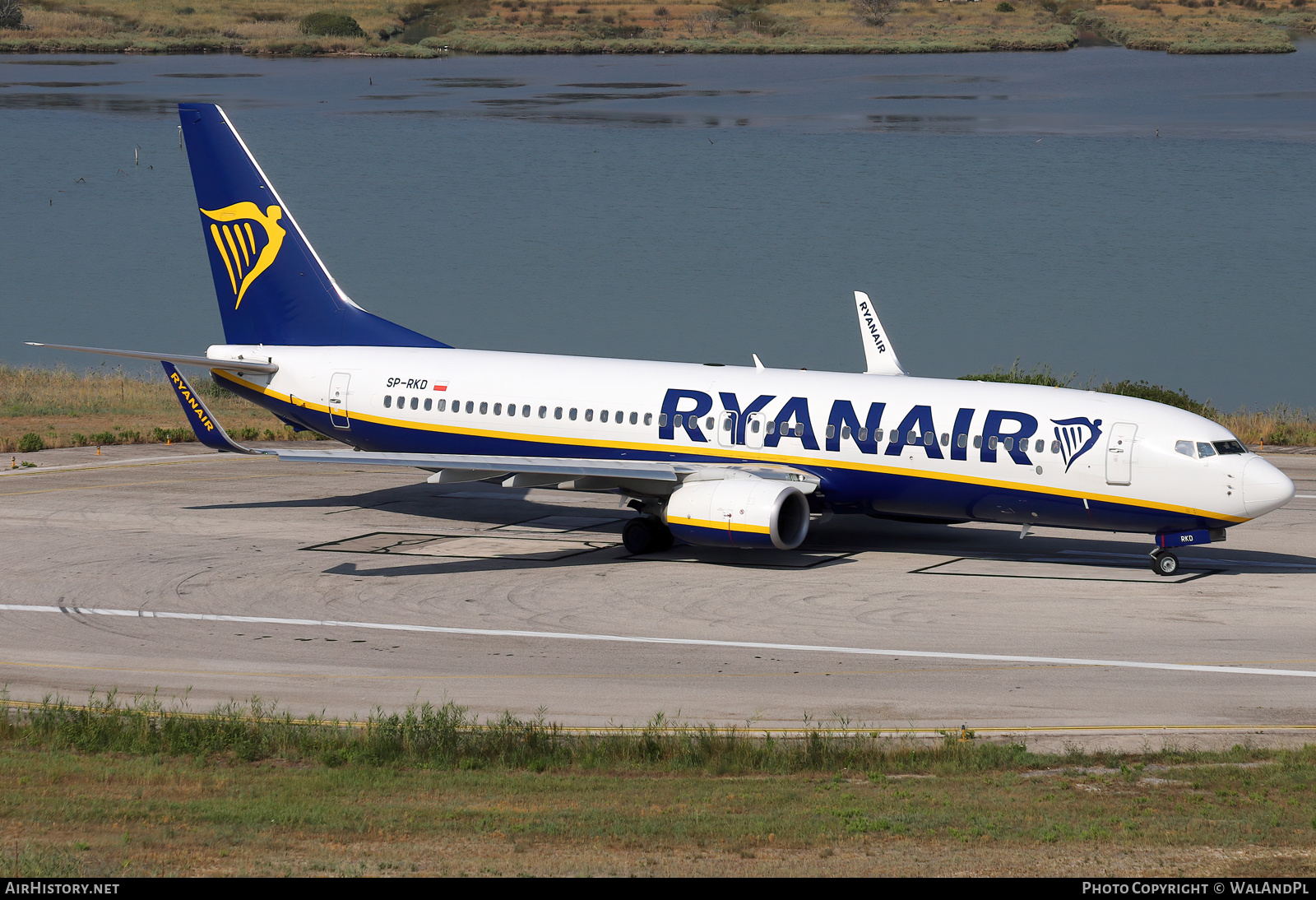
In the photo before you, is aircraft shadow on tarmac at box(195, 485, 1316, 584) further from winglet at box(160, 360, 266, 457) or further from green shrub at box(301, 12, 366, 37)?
green shrub at box(301, 12, 366, 37)

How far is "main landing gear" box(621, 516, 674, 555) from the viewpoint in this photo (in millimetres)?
37719

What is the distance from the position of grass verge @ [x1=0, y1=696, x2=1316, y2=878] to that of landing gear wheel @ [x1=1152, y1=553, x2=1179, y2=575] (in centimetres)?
1288

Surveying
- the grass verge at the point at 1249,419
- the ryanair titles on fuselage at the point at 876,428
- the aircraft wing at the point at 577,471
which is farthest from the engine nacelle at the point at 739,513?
the grass verge at the point at 1249,419

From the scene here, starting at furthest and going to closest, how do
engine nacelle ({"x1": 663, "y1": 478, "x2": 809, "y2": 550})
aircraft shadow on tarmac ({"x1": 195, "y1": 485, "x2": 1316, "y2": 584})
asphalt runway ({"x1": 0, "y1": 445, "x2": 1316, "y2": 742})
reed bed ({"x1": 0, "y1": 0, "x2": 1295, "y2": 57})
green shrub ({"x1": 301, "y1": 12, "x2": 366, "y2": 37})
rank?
reed bed ({"x1": 0, "y1": 0, "x2": 1295, "y2": 57}), green shrub ({"x1": 301, "y1": 12, "x2": 366, "y2": 37}), aircraft shadow on tarmac ({"x1": 195, "y1": 485, "x2": 1316, "y2": 584}), engine nacelle ({"x1": 663, "y1": 478, "x2": 809, "y2": 550}), asphalt runway ({"x1": 0, "y1": 445, "x2": 1316, "y2": 742})

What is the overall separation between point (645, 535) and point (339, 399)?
1034 centimetres

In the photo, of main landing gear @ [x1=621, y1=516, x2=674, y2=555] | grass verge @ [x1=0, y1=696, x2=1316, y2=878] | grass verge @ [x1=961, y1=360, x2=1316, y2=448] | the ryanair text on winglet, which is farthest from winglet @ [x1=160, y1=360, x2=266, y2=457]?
grass verge @ [x1=961, y1=360, x2=1316, y2=448]

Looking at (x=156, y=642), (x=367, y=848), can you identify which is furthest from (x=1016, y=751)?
(x=156, y=642)

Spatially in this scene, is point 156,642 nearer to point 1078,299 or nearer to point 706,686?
point 706,686

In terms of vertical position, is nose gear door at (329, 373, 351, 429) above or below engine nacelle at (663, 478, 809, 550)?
above

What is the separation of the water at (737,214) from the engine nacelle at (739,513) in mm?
39645

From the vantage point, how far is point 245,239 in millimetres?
43969

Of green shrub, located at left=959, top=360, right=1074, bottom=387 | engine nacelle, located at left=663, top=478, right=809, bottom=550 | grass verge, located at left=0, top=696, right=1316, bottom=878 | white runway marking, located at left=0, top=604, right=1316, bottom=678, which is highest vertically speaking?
green shrub, located at left=959, top=360, right=1074, bottom=387

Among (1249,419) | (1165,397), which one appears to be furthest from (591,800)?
(1249,419)

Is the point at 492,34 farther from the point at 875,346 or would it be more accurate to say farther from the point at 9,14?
the point at 875,346
